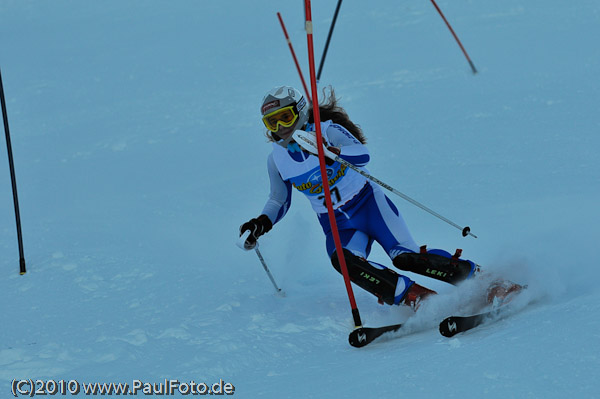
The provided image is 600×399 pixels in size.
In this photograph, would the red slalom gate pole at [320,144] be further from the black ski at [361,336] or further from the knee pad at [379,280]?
the knee pad at [379,280]

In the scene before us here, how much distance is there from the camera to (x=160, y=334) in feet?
12.1

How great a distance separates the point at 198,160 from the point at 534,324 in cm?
461

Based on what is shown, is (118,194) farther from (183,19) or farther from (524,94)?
(183,19)

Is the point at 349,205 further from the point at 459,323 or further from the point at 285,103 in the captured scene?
the point at 459,323

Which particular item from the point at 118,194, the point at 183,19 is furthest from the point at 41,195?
the point at 183,19

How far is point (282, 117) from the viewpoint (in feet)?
11.8

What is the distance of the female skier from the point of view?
354cm

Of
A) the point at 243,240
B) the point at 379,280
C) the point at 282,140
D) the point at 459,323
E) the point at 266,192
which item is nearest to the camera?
the point at 459,323

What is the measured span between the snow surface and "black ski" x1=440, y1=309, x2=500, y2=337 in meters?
0.10

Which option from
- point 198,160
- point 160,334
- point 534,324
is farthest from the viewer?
point 198,160

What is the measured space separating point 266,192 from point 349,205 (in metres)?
2.35

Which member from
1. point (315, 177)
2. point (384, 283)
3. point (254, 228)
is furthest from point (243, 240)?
point (384, 283)

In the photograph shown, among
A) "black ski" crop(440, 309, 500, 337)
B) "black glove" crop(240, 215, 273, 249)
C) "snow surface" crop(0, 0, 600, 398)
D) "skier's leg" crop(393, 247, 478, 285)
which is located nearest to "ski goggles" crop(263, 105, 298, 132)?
"black glove" crop(240, 215, 273, 249)

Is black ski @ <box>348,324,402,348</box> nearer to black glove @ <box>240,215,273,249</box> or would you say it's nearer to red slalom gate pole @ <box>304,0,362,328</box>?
red slalom gate pole @ <box>304,0,362,328</box>
